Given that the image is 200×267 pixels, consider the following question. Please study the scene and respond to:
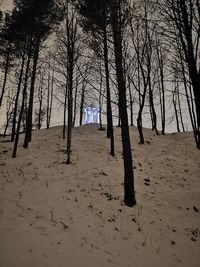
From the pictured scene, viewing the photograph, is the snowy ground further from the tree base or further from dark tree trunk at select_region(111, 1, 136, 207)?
dark tree trunk at select_region(111, 1, 136, 207)

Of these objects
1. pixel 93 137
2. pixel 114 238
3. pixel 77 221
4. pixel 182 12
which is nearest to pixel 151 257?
pixel 114 238

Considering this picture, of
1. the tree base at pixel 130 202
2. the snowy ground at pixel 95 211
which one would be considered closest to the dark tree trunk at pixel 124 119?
the tree base at pixel 130 202

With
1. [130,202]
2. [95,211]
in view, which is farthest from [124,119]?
[95,211]

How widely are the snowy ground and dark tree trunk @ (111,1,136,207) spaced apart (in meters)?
0.55

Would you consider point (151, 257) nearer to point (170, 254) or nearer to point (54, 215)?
point (170, 254)

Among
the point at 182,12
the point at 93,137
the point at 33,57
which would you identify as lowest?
the point at 93,137

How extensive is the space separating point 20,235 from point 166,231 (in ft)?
15.6

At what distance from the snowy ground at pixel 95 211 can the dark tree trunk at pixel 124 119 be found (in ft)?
1.80

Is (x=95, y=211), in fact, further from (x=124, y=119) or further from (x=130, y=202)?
(x=124, y=119)

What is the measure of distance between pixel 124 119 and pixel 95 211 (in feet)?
12.7

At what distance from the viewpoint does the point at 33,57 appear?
1922cm

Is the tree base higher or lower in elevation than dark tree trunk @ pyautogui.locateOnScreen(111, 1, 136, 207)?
lower

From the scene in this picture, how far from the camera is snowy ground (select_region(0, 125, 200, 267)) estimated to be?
6996mm

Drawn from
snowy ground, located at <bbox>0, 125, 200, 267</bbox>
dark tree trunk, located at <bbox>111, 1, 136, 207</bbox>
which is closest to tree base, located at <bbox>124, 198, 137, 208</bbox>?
dark tree trunk, located at <bbox>111, 1, 136, 207</bbox>
